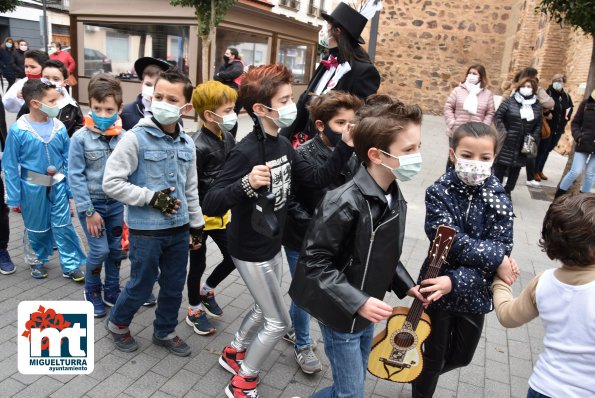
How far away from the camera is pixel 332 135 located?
3.20 m

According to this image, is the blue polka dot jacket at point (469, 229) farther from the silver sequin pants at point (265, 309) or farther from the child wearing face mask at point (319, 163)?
the silver sequin pants at point (265, 309)

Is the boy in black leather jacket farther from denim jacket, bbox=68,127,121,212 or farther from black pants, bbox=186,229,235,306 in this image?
denim jacket, bbox=68,127,121,212

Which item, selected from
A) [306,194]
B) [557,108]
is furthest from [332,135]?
[557,108]

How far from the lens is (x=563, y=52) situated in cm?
1328


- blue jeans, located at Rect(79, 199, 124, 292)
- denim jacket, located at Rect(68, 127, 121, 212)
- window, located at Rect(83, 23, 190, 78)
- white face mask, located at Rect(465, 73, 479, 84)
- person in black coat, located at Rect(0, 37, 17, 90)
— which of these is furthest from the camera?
window, located at Rect(83, 23, 190, 78)

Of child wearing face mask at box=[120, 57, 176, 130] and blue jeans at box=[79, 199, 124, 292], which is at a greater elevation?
child wearing face mask at box=[120, 57, 176, 130]

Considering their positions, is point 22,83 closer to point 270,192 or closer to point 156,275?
point 156,275

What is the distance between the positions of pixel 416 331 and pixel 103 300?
2596 mm

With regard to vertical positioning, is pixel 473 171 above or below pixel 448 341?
above

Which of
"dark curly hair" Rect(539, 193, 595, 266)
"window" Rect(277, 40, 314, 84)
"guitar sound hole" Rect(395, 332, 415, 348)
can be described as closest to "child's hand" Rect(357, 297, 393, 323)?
"guitar sound hole" Rect(395, 332, 415, 348)

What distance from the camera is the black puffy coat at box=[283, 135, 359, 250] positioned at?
10.3ft

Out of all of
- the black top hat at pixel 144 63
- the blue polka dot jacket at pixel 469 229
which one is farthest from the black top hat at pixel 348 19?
the blue polka dot jacket at pixel 469 229

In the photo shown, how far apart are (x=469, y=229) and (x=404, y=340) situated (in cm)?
→ 66

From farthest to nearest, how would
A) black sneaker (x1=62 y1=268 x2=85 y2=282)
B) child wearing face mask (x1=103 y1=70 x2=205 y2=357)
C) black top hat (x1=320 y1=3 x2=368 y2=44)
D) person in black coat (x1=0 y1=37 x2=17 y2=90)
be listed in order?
person in black coat (x1=0 y1=37 x2=17 y2=90) < black sneaker (x1=62 y1=268 x2=85 y2=282) < black top hat (x1=320 y1=3 x2=368 y2=44) < child wearing face mask (x1=103 y1=70 x2=205 y2=357)
